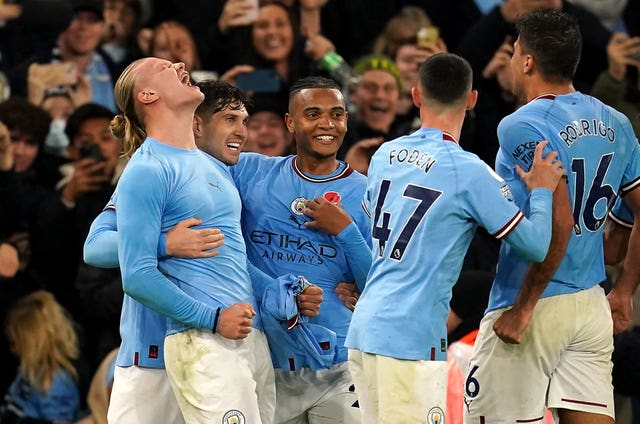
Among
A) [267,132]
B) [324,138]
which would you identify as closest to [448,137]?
[324,138]

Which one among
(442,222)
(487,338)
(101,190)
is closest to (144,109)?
(442,222)

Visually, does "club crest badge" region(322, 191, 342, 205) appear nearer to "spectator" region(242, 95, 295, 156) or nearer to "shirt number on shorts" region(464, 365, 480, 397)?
"shirt number on shorts" region(464, 365, 480, 397)

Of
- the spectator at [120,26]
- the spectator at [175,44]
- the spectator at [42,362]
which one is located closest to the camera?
the spectator at [42,362]

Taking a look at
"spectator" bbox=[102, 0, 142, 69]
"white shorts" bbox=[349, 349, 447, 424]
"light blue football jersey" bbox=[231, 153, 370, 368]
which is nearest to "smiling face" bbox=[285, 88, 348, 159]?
"light blue football jersey" bbox=[231, 153, 370, 368]

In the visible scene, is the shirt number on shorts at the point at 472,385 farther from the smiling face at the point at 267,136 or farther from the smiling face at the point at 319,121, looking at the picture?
the smiling face at the point at 267,136

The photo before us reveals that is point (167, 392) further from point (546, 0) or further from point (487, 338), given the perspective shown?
point (546, 0)

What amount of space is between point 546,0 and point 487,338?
4947 millimetres

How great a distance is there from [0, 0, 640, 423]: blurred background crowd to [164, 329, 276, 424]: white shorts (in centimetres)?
296

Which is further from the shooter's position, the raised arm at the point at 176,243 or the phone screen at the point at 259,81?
the phone screen at the point at 259,81

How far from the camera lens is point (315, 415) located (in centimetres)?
656

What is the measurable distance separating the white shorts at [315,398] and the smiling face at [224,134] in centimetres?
112

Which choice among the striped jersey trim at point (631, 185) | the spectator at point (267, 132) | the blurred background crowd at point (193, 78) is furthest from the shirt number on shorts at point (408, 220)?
the spectator at point (267, 132)

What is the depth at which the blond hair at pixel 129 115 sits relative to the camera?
600cm

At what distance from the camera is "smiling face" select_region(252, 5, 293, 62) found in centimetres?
1059
